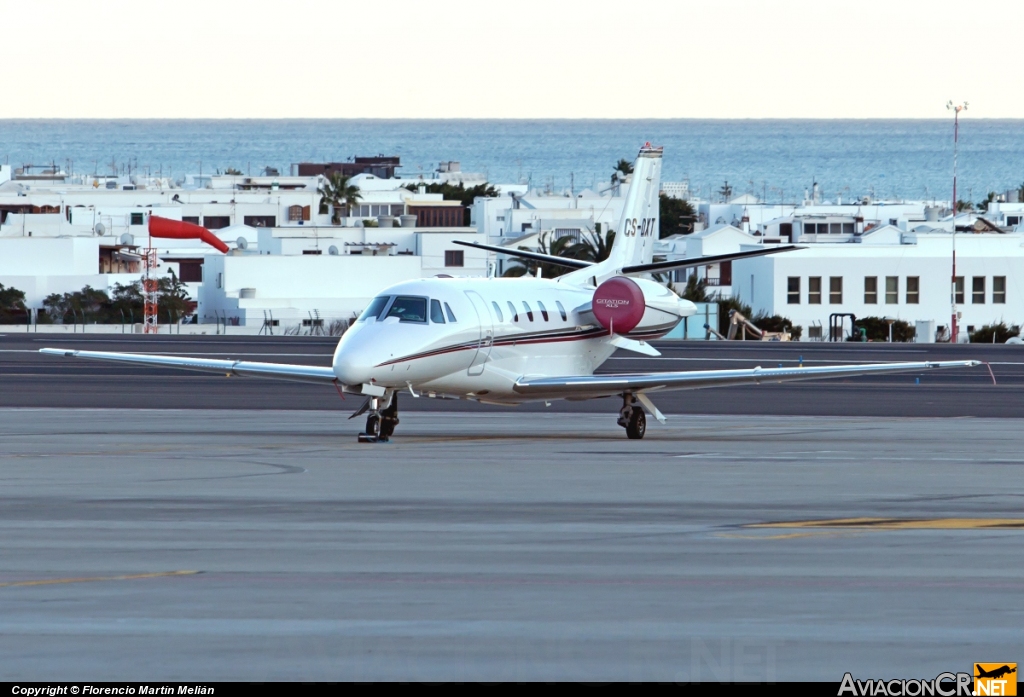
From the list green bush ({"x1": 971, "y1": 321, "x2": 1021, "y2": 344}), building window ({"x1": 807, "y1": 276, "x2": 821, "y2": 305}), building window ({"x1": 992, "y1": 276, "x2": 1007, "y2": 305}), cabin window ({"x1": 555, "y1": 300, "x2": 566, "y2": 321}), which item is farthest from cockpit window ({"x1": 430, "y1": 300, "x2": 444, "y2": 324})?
building window ({"x1": 992, "y1": 276, "x2": 1007, "y2": 305})

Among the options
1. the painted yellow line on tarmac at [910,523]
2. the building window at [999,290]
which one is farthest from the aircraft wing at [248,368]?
the building window at [999,290]

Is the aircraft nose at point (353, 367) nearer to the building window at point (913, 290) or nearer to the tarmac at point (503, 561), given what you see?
the tarmac at point (503, 561)

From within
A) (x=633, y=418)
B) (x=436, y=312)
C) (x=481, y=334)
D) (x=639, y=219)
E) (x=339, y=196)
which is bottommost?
(x=633, y=418)

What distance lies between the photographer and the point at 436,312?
27.3 meters

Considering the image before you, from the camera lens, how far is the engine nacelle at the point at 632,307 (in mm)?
30438

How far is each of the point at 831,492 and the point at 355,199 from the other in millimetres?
136721

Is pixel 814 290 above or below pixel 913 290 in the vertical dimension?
above

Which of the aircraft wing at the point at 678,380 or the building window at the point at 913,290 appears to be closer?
the aircraft wing at the point at 678,380

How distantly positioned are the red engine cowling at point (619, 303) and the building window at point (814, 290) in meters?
62.0

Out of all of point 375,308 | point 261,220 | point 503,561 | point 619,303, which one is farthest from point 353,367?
point 261,220

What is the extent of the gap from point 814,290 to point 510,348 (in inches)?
2550

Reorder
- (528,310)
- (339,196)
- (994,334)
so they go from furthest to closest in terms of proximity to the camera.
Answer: (339,196) < (994,334) < (528,310)

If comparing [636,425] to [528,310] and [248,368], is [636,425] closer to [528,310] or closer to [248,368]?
[528,310]

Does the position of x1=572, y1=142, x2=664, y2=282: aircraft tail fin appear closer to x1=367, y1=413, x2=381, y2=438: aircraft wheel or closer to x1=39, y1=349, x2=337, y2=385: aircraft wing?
x1=39, y1=349, x2=337, y2=385: aircraft wing
